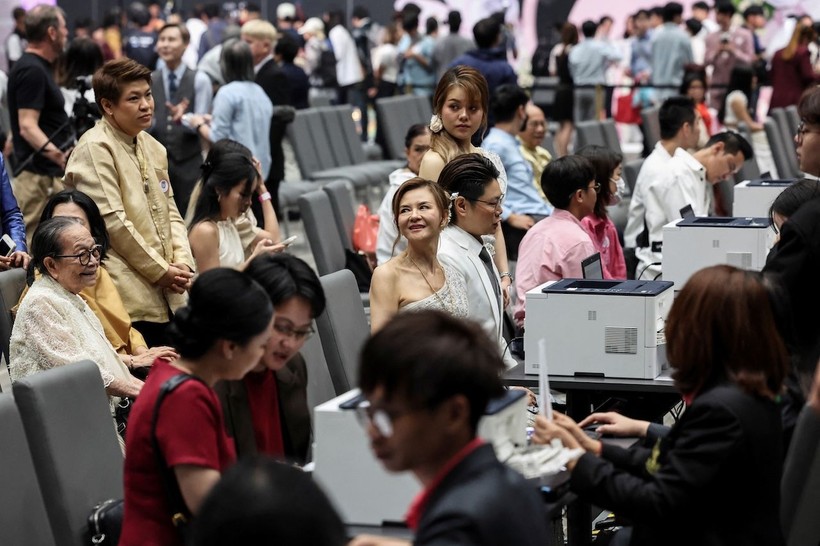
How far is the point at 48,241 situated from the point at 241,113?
3464 millimetres

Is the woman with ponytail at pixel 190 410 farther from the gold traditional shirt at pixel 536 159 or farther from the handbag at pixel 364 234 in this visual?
the gold traditional shirt at pixel 536 159

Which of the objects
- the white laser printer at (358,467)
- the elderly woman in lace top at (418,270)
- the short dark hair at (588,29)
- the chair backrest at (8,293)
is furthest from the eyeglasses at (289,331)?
the short dark hair at (588,29)

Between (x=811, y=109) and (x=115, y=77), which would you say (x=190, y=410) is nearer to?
(x=811, y=109)

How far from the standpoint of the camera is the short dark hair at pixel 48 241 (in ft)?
11.7

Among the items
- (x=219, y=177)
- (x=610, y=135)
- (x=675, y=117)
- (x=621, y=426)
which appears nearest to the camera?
(x=621, y=426)

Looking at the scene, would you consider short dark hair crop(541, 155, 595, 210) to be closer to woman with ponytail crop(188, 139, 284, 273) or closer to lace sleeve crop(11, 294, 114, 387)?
woman with ponytail crop(188, 139, 284, 273)

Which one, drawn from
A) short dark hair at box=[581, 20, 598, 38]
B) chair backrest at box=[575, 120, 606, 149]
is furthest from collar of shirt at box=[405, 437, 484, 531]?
short dark hair at box=[581, 20, 598, 38]

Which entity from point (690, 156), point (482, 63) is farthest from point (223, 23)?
point (690, 156)

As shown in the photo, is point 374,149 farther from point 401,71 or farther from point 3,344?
point 3,344

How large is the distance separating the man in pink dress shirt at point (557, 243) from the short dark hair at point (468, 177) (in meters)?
0.45

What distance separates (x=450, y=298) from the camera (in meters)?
3.78

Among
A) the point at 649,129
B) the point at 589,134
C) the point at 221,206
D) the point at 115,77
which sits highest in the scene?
the point at 115,77

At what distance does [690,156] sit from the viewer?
6.10 m

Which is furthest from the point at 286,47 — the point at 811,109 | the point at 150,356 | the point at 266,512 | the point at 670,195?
the point at 266,512
